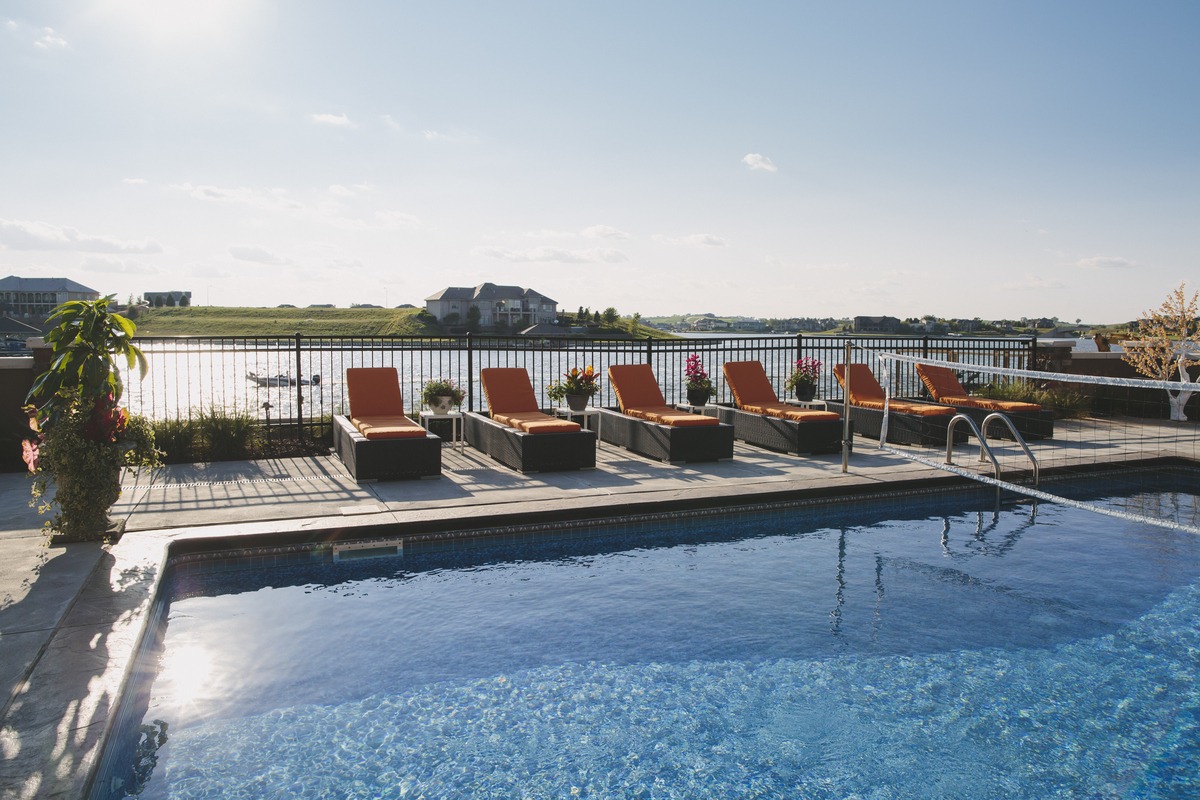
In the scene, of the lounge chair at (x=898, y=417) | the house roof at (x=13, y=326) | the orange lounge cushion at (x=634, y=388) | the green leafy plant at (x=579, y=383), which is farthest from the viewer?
the house roof at (x=13, y=326)

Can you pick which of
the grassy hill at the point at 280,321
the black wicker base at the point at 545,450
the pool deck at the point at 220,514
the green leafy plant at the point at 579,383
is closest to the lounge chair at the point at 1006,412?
the pool deck at the point at 220,514

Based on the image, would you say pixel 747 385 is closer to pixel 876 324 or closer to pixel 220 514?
pixel 220 514

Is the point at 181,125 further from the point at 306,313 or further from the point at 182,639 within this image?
the point at 306,313

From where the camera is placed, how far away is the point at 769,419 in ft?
33.8

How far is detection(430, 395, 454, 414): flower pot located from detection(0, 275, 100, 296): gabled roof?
11762 centimetres

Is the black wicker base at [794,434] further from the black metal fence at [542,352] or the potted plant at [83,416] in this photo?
the potted plant at [83,416]

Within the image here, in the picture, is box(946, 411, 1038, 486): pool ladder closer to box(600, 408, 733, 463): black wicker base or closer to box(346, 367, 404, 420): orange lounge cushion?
box(600, 408, 733, 463): black wicker base

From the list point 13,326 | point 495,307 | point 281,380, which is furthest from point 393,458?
point 495,307

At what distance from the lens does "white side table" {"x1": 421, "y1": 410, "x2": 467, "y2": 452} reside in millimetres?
10109

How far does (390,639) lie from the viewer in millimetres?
4930

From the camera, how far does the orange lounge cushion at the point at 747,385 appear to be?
11.2m

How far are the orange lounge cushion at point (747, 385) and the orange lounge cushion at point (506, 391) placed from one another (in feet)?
9.06

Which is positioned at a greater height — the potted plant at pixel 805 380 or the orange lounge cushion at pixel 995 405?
the potted plant at pixel 805 380

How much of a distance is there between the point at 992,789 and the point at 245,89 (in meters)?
12.2
